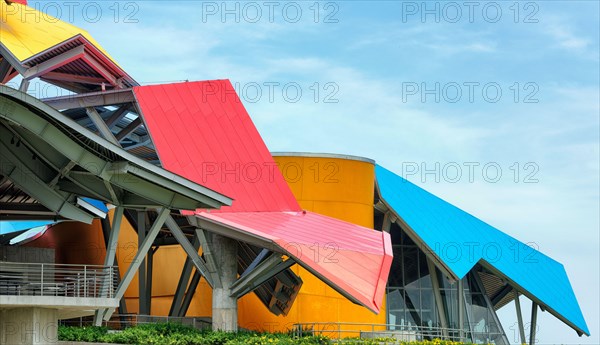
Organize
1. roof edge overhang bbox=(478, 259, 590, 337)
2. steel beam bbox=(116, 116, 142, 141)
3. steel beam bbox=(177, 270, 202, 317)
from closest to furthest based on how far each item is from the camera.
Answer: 1. steel beam bbox=(116, 116, 142, 141)
2. steel beam bbox=(177, 270, 202, 317)
3. roof edge overhang bbox=(478, 259, 590, 337)

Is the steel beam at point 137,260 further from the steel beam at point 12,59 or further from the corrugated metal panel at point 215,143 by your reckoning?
the steel beam at point 12,59

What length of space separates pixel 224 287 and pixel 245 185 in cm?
541

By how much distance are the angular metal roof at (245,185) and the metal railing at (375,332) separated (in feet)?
9.82

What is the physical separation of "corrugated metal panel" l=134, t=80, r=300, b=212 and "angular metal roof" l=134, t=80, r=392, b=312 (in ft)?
0.14

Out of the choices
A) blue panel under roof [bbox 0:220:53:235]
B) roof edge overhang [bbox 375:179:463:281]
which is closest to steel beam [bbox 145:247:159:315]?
blue panel under roof [bbox 0:220:53:235]

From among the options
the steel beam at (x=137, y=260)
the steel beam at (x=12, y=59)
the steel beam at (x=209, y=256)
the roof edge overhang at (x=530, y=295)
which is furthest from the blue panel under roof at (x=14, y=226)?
the roof edge overhang at (x=530, y=295)

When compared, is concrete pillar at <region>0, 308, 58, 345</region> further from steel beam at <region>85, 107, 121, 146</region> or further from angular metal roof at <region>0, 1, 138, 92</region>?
angular metal roof at <region>0, 1, 138, 92</region>

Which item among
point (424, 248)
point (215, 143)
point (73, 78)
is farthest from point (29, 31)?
point (424, 248)

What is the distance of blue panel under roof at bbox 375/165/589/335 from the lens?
51938 millimetres

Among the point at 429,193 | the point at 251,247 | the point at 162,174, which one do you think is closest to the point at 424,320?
the point at 429,193

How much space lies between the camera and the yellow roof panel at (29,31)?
49.4 metres

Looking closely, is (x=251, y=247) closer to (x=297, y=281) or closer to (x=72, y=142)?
(x=297, y=281)

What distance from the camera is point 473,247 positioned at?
52.9 metres

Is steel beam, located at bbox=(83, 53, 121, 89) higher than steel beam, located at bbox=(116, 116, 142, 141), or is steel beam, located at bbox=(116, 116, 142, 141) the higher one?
steel beam, located at bbox=(83, 53, 121, 89)
